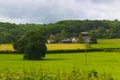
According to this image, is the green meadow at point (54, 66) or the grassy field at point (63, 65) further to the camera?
the grassy field at point (63, 65)

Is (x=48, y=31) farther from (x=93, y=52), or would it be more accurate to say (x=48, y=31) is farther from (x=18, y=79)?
(x=18, y=79)

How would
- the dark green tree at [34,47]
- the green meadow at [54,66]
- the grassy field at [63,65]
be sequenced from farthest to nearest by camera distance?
1. the dark green tree at [34,47]
2. the grassy field at [63,65]
3. the green meadow at [54,66]

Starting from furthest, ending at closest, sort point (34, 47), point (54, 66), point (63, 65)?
point (34, 47) < point (63, 65) < point (54, 66)

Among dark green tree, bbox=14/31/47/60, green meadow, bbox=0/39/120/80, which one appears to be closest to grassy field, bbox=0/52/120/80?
green meadow, bbox=0/39/120/80

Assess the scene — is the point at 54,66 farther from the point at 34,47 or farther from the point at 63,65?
the point at 34,47

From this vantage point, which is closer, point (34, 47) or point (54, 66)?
point (54, 66)

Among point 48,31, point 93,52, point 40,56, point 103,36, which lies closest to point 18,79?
point 40,56

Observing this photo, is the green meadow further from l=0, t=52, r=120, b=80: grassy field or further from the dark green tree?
the dark green tree

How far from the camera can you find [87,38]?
135375 mm

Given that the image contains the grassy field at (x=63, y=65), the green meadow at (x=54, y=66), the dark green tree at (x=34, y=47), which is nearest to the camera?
the green meadow at (x=54, y=66)

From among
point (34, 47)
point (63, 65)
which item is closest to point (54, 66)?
point (63, 65)

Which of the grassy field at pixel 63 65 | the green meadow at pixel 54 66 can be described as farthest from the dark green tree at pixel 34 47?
the grassy field at pixel 63 65

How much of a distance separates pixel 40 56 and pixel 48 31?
3929 inches

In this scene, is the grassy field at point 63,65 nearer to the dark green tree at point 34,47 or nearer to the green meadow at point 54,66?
the green meadow at point 54,66
